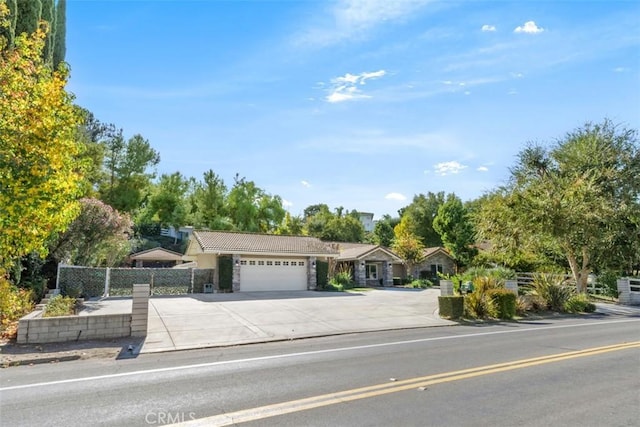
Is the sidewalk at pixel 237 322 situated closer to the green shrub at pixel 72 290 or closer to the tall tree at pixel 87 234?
the green shrub at pixel 72 290

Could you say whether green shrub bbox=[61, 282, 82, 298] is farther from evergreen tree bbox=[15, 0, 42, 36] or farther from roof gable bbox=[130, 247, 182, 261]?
roof gable bbox=[130, 247, 182, 261]

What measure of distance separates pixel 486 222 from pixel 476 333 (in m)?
15.0

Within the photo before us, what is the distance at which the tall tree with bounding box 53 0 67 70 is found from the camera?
2104 centimetres

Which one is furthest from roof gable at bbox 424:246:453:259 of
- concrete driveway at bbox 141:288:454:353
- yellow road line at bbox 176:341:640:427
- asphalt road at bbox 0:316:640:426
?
yellow road line at bbox 176:341:640:427

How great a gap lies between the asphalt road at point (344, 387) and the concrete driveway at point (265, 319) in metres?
1.65

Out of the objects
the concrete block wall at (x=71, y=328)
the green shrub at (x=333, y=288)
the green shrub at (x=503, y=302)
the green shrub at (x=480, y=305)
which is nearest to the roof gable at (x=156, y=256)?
the green shrub at (x=333, y=288)

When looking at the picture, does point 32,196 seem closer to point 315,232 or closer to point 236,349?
point 236,349

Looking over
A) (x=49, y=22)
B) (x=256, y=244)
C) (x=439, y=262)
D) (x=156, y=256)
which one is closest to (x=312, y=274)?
(x=256, y=244)

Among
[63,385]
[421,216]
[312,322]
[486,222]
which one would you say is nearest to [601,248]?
[486,222]

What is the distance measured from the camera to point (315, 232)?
57.9 metres

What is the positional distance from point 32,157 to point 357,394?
7739mm

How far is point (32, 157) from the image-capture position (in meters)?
8.34

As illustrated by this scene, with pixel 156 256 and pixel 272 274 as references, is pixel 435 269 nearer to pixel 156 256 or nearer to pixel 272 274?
pixel 272 274

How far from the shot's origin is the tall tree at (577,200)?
71.2 ft
